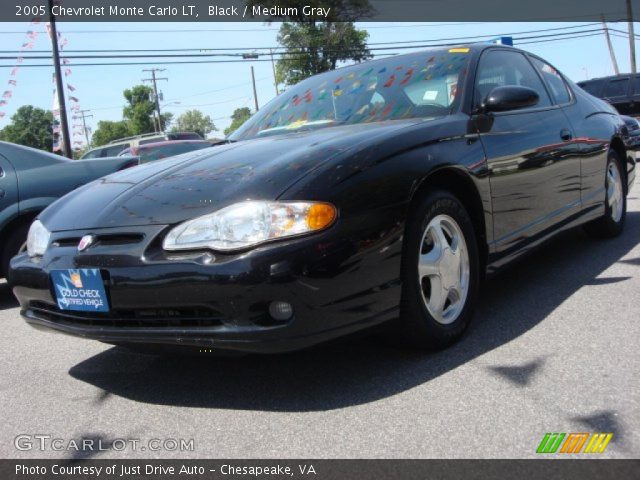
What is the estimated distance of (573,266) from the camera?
4.39 metres

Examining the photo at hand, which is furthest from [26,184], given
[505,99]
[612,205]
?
[612,205]

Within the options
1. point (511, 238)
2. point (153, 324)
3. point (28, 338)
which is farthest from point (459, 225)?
point (28, 338)

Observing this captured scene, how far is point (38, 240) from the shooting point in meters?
2.98

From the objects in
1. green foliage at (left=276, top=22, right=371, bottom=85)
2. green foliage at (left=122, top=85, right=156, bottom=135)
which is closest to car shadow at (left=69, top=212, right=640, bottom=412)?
green foliage at (left=276, top=22, right=371, bottom=85)

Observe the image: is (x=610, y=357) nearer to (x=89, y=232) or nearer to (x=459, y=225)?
(x=459, y=225)

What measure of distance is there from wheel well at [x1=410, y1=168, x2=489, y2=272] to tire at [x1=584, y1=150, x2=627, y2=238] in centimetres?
213

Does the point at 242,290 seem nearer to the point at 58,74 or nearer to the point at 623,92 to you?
the point at 623,92

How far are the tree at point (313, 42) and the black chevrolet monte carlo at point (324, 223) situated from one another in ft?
104

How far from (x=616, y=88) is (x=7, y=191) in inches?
575

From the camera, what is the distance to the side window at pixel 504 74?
3.55 meters

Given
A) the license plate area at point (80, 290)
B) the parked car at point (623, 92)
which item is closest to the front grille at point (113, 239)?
the license plate area at point (80, 290)

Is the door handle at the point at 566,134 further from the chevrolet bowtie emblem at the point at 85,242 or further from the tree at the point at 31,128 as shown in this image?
the tree at the point at 31,128
